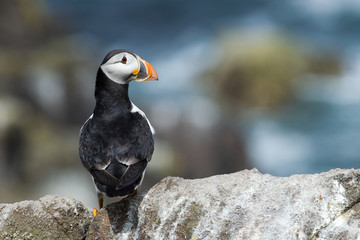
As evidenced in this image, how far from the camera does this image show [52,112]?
1323 cm

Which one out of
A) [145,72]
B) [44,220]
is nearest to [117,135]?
[145,72]

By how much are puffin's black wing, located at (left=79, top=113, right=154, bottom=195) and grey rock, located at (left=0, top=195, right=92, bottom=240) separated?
0.95 feet

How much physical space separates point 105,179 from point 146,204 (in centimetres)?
34

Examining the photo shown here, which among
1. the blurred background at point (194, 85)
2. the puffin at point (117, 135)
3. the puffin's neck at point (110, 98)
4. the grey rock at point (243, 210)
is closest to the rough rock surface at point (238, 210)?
the grey rock at point (243, 210)

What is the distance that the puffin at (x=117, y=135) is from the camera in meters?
4.34

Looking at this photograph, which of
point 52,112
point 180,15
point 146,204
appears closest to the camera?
point 146,204

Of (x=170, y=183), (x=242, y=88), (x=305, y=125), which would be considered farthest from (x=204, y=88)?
(x=170, y=183)

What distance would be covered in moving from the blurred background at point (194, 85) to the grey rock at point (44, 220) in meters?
5.36

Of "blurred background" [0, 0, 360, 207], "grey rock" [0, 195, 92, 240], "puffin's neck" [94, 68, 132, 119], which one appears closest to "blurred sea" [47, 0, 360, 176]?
"blurred background" [0, 0, 360, 207]

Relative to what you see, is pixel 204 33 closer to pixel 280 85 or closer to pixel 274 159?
pixel 280 85

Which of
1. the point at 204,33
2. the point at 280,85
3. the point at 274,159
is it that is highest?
the point at 204,33

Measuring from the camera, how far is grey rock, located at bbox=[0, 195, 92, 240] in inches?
169

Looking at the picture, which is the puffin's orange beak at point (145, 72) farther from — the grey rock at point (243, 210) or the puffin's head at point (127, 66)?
the grey rock at point (243, 210)

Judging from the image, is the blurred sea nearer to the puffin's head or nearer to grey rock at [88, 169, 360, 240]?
the puffin's head
